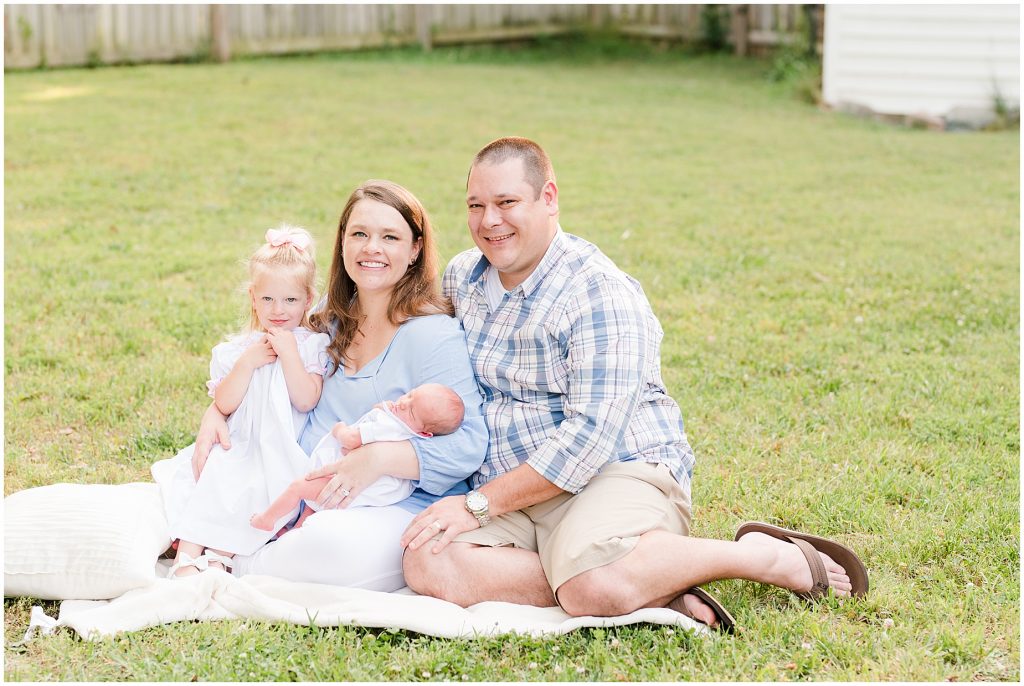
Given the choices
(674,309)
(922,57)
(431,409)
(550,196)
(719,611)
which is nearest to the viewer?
(719,611)

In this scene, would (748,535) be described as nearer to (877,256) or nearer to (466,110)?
(877,256)

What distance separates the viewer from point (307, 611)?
120 inches

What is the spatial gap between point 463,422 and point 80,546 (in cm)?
116

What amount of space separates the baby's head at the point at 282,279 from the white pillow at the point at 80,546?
2.36ft

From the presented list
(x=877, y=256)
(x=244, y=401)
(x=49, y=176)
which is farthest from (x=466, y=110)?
(x=244, y=401)

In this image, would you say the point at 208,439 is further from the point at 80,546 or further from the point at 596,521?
the point at 596,521

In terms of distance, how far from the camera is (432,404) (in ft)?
10.6

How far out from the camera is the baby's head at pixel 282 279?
3.59m

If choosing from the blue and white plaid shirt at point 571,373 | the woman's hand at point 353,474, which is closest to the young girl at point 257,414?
the woman's hand at point 353,474

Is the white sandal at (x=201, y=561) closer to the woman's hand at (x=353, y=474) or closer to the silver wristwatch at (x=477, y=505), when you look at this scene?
the woman's hand at (x=353, y=474)

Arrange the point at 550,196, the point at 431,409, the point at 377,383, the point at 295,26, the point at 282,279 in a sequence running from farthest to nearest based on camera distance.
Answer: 1. the point at 295,26
2. the point at 282,279
3. the point at 377,383
4. the point at 550,196
5. the point at 431,409

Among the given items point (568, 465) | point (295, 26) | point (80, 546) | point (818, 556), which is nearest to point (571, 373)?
point (568, 465)

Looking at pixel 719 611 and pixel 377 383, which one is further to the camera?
pixel 377 383

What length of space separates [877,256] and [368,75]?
Result: 8.53m
